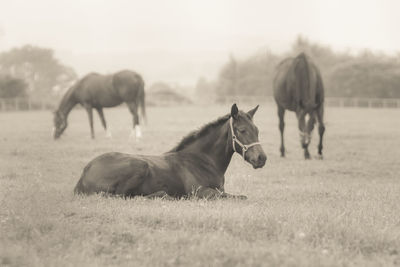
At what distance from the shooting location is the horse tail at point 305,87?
1617 centimetres

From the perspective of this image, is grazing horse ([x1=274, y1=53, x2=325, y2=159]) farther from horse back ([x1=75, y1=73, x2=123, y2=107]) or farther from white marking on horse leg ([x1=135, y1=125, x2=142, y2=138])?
horse back ([x1=75, y1=73, x2=123, y2=107])

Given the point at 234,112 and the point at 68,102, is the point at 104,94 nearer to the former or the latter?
the point at 68,102

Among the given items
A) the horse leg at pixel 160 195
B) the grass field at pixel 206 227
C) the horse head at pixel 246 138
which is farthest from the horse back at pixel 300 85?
the horse leg at pixel 160 195

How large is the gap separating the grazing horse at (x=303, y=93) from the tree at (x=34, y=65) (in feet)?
232

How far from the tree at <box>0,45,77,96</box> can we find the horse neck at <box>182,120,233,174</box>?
7721 centimetres

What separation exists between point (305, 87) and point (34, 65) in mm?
75558

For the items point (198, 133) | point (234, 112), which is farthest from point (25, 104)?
point (234, 112)

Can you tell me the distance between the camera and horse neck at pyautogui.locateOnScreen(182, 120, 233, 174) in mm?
9133

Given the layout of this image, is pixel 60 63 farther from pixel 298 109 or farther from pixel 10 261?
pixel 10 261

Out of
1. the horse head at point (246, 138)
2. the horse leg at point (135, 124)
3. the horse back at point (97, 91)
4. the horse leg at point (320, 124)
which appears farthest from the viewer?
the horse back at point (97, 91)

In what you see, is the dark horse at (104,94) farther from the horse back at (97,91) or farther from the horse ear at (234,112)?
the horse ear at (234,112)

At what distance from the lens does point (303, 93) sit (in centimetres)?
1623

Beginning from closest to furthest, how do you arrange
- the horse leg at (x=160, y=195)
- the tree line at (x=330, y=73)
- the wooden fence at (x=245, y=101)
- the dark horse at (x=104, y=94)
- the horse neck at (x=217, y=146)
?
the horse leg at (x=160, y=195) → the horse neck at (x=217, y=146) → the dark horse at (x=104, y=94) → the wooden fence at (x=245, y=101) → the tree line at (x=330, y=73)

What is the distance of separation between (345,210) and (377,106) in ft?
208
